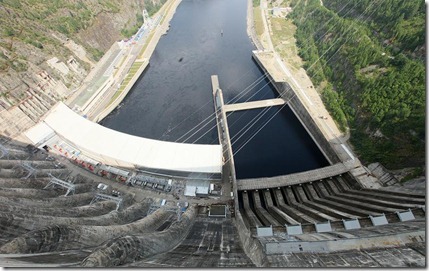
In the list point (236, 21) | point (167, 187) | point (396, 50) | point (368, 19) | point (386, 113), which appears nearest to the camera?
point (167, 187)

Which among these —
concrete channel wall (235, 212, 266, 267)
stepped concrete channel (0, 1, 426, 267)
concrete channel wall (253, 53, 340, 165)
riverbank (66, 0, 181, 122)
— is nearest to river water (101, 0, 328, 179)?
concrete channel wall (253, 53, 340, 165)

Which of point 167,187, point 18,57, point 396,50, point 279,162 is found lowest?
point 167,187

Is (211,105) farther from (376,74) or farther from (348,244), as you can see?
(348,244)

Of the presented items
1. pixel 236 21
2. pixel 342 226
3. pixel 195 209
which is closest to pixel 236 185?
pixel 195 209

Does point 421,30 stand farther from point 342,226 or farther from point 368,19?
point 342,226

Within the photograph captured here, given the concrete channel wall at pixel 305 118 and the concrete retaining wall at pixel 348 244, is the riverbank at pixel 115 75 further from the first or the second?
the concrete retaining wall at pixel 348 244

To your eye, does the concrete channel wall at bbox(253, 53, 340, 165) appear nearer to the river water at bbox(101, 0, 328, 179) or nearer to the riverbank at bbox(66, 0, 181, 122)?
the river water at bbox(101, 0, 328, 179)

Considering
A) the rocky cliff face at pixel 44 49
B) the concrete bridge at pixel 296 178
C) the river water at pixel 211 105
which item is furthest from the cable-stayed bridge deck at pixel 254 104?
the rocky cliff face at pixel 44 49
